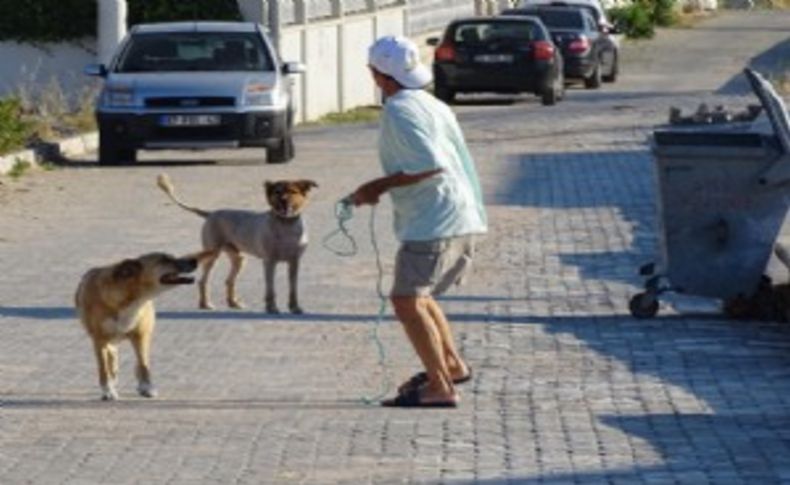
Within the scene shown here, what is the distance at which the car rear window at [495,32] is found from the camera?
4222 cm

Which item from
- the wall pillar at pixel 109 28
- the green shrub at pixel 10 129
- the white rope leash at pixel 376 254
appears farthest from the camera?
the wall pillar at pixel 109 28

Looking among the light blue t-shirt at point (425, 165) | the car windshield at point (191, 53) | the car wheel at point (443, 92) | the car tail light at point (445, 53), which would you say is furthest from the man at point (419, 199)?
the car wheel at point (443, 92)

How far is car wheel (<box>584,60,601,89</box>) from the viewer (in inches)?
1873

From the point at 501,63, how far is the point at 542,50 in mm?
725

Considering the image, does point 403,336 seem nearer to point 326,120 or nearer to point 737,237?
point 737,237

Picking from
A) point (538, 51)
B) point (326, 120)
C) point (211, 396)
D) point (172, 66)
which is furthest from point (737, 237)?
point (538, 51)

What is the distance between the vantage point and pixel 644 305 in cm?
1623

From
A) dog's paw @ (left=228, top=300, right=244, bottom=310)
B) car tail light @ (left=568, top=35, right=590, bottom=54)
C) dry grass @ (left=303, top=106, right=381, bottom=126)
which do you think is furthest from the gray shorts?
car tail light @ (left=568, top=35, right=590, bottom=54)

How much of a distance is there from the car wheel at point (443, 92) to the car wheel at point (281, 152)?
12641 millimetres

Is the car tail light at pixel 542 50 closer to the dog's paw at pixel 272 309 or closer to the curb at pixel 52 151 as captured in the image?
the curb at pixel 52 151

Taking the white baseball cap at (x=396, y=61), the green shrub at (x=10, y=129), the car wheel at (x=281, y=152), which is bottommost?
the car wheel at (x=281, y=152)

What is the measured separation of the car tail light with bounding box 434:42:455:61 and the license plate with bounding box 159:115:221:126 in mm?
13485

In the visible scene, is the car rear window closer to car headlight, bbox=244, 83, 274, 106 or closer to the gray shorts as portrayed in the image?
car headlight, bbox=244, 83, 274, 106

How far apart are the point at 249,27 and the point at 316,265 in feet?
36.8
